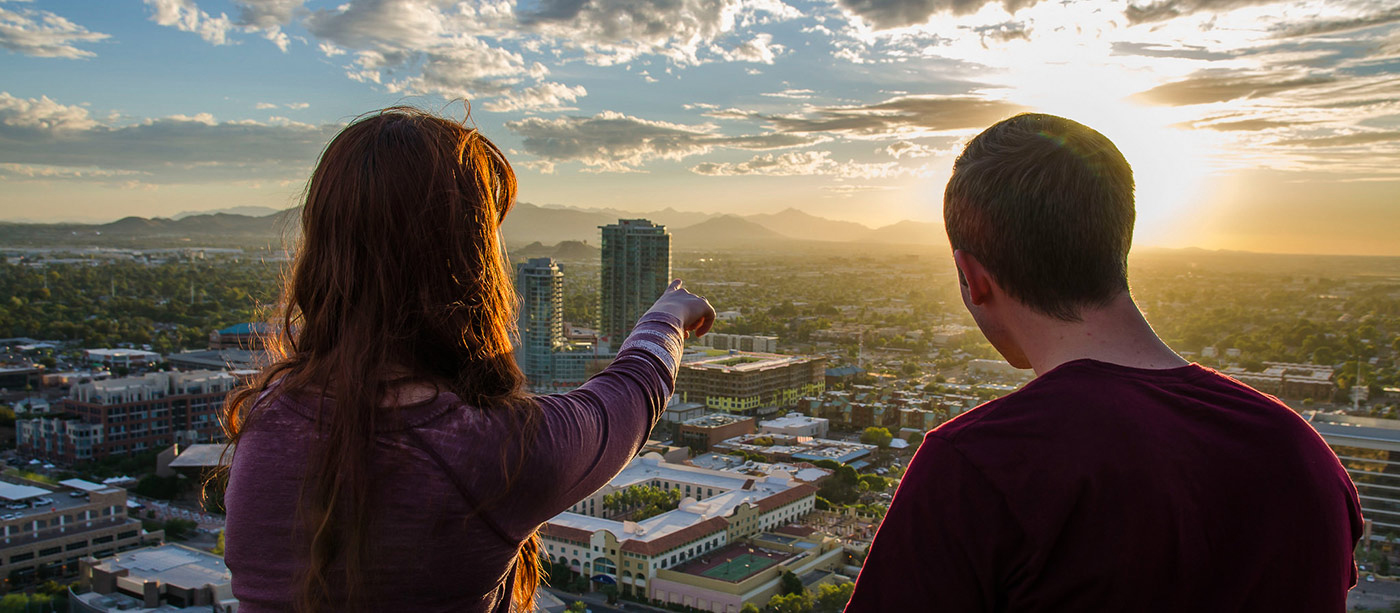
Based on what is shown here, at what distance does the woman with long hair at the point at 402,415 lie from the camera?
0.46 m

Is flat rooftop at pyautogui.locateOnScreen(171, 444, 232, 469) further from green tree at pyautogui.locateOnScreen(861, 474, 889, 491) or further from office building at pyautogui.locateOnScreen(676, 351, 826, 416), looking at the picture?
green tree at pyautogui.locateOnScreen(861, 474, 889, 491)

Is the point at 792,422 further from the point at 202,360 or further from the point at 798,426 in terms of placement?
the point at 202,360

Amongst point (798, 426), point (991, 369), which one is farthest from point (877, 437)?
point (991, 369)

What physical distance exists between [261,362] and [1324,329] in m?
9.72

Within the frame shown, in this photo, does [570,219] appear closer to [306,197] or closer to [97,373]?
[97,373]

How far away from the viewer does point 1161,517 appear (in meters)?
0.42

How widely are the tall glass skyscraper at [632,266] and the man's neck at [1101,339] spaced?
12334 mm

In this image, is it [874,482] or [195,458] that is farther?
[195,458]

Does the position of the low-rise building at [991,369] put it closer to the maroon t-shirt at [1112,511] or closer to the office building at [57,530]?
the office building at [57,530]

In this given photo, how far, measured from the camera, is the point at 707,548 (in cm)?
606

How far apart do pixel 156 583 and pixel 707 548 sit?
3.13 metres

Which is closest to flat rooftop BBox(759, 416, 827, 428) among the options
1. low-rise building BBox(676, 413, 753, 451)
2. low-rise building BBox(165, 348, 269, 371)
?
low-rise building BBox(676, 413, 753, 451)

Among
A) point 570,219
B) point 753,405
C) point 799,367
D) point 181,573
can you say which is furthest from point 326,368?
point 570,219

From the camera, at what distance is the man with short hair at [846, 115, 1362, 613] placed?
1.37ft
